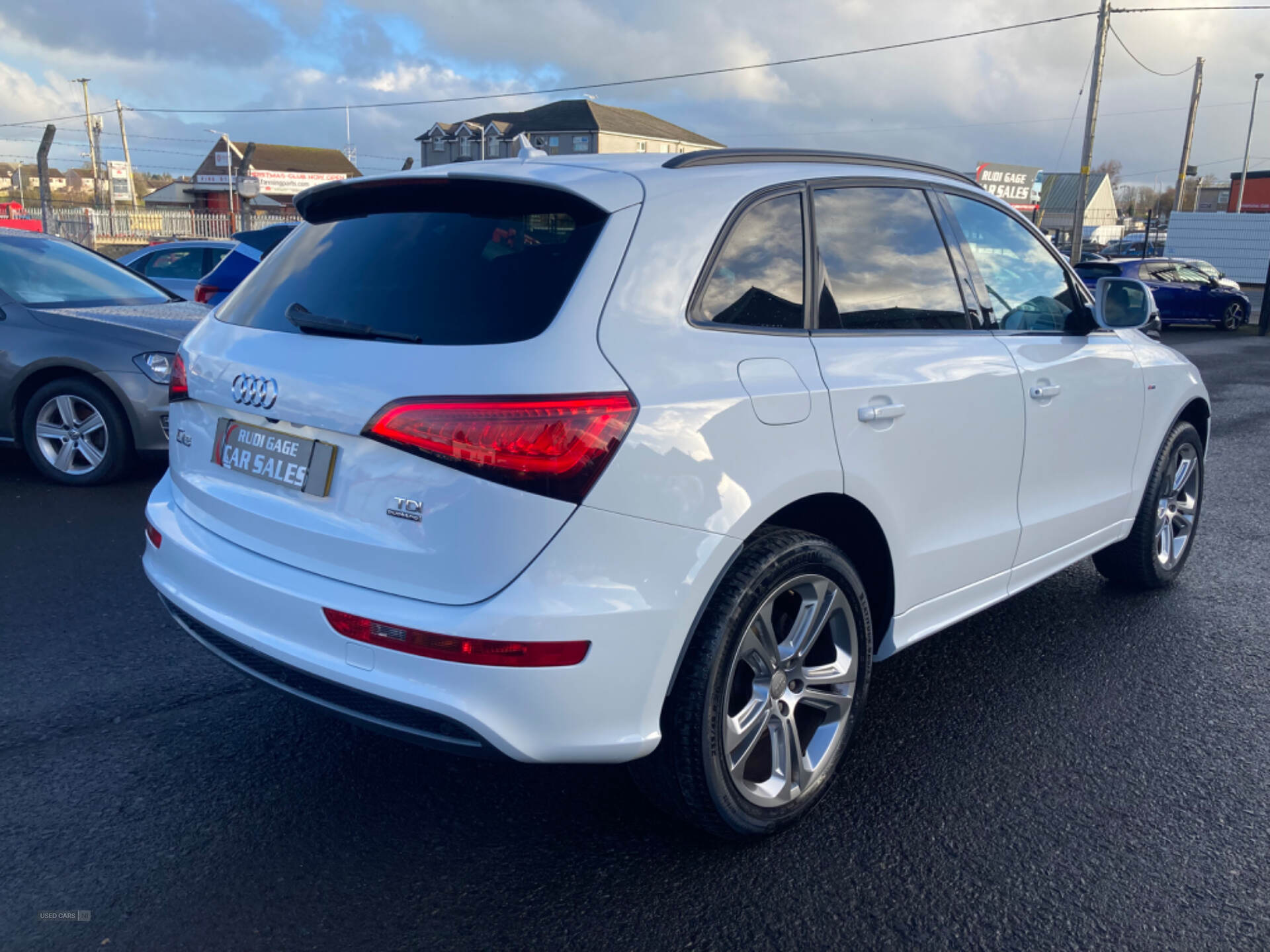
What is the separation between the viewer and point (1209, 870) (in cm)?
266

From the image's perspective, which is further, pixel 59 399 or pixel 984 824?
pixel 59 399

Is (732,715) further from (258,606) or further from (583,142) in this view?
(583,142)

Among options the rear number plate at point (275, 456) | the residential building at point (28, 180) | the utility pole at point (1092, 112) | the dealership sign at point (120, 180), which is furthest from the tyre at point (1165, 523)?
the residential building at point (28, 180)

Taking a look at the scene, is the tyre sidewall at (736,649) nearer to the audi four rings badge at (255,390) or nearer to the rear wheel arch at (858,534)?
the rear wheel arch at (858,534)

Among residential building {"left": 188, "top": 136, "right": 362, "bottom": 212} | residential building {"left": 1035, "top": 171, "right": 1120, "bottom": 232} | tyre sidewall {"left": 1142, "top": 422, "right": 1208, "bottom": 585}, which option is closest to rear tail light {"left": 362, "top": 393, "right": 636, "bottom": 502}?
tyre sidewall {"left": 1142, "top": 422, "right": 1208, "bottom": 585}

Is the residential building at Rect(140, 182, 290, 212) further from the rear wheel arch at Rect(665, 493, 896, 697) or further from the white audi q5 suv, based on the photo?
the rear wheel arch at Rect(665, 493, 896, 697)

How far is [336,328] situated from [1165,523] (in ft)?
13.3

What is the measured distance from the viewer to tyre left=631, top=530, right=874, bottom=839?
8.10 ft

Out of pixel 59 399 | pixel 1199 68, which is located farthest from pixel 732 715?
pixel 1199 68

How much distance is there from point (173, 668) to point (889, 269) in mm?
2864

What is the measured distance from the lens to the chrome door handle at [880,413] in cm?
281

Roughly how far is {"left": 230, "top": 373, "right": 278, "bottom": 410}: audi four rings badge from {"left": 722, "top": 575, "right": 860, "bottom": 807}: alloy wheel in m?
1.33

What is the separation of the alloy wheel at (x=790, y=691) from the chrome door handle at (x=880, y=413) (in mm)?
462

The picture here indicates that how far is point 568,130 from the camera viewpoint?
68.6 m
